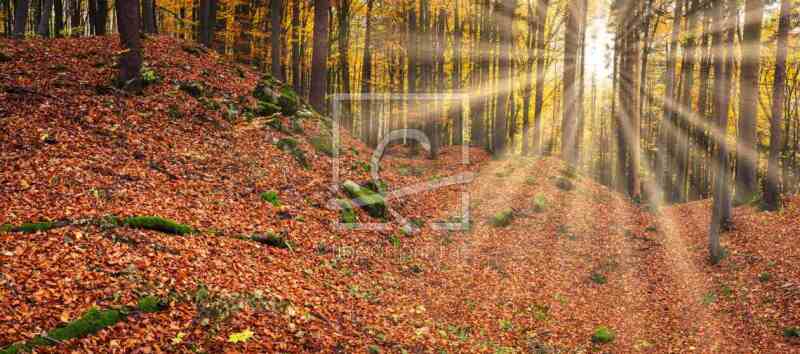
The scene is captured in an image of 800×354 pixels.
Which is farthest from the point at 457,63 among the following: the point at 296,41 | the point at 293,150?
the point at 293,150

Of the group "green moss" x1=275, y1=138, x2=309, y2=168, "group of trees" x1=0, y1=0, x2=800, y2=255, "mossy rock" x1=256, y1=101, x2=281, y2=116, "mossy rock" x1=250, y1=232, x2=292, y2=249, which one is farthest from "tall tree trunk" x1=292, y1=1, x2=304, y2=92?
"mossy rock" x1=250, y1=232, x2=292, y2=249

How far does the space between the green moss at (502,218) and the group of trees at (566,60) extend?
18.5 ft

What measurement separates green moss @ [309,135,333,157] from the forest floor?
0.61 ft

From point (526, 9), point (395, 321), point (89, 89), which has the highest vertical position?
point (526, 9)

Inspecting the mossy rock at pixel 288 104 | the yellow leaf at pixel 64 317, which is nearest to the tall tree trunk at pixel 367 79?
the mossy rock at pixel 288 104

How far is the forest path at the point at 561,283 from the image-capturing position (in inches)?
336

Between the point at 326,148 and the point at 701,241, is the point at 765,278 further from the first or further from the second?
the point at 326,148

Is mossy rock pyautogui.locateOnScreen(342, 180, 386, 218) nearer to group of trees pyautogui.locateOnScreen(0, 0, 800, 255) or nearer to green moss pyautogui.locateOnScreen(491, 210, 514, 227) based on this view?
green moss pyautogui.locateOnScreen(491, 210, 514, 227)

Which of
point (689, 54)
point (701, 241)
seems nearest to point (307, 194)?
point (701, 241)

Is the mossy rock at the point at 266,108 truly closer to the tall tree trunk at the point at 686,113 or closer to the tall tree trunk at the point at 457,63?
the tall tree trunk at the point at 457,63

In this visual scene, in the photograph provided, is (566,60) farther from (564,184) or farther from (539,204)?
(539,204)

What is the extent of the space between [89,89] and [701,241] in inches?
678

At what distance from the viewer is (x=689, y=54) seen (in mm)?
20297

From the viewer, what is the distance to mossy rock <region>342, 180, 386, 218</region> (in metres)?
11.4
